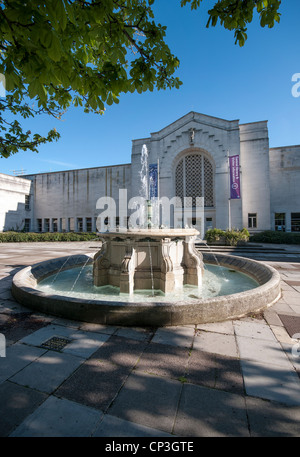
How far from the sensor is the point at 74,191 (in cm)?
3491

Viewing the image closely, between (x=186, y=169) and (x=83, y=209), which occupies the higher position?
(x=186, y=169)

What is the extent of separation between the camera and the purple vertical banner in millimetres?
23812

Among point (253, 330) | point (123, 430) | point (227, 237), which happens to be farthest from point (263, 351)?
point (227, 237)

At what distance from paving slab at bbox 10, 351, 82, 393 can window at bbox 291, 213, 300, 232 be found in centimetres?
2843

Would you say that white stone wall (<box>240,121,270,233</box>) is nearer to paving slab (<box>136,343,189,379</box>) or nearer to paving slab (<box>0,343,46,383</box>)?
paving slab (<box>136,343,189,379</box>)

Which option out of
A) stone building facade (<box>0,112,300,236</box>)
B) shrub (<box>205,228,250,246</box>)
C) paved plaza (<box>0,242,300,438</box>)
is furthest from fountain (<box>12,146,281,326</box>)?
stone building facade (<box>0,112,300,236</box>)

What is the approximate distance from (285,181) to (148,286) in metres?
26.4

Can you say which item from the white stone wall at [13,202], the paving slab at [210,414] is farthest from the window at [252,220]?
the white stone wall at [13,202]

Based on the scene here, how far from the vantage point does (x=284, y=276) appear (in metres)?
7.39

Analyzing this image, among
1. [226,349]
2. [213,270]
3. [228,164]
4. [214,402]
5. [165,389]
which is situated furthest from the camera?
[228,164]
